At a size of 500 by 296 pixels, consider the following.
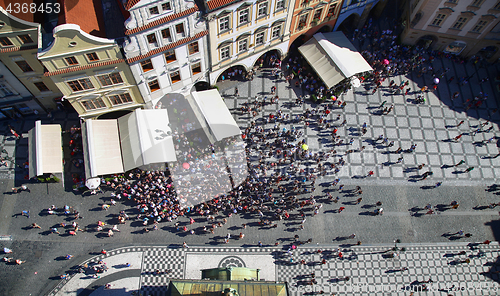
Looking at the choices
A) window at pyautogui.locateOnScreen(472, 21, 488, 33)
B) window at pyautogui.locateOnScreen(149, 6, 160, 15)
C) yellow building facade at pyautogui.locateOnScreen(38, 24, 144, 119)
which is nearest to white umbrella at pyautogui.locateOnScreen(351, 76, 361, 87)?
window at pyautogui.locateOnScreen(472, 21, 488, 33)

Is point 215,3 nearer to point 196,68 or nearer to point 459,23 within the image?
point 196,68

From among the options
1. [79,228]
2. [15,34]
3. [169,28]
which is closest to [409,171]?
[169,28]

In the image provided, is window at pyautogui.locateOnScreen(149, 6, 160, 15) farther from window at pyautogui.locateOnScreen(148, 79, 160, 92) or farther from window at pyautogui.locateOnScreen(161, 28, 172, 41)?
window at pyautogui.locateOnScreen(148, 79, 160, 92)

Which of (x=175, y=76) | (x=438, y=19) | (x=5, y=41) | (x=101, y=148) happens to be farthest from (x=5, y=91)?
(x=438, y=19)

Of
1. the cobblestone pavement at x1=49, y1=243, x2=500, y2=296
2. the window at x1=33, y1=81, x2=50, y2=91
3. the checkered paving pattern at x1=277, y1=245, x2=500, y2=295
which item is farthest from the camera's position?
the window at x1=33, y1=81, x2=50, y2=91

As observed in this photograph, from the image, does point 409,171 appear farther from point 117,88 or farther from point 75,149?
point 75,149

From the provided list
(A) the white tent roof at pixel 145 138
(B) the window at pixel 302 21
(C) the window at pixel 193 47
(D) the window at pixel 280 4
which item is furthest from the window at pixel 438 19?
(A) the white tent roof at pixel 145 138
